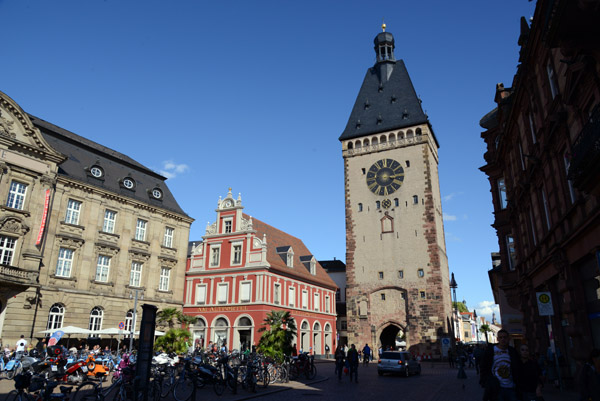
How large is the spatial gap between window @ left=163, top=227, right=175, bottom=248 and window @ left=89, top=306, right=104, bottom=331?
8.00 meters

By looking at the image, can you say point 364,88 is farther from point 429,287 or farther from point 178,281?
point 178,281

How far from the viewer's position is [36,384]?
898 cm

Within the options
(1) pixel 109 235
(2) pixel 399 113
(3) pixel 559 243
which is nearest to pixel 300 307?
(1) pixel 109 235

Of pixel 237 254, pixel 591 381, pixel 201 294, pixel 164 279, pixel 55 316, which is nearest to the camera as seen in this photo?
pixel 591 381

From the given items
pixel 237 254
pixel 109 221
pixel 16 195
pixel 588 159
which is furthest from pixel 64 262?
pixel 588 159

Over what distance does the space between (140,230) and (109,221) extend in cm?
281

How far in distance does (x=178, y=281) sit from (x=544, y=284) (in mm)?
29419

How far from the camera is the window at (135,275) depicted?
33.9 meters

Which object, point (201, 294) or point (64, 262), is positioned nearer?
point (64, 262)

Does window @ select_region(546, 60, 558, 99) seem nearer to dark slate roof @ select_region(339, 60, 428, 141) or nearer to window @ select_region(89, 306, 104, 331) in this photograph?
window @ select_region(89, 306, 104, 331)

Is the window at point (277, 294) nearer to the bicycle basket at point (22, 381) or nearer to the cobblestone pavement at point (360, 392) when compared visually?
the cobblestone pavement at point (360, 392)

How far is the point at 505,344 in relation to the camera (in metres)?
8.02

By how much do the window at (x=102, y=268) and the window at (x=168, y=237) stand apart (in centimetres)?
578

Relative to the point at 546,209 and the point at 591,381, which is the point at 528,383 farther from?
the point at 546,209
